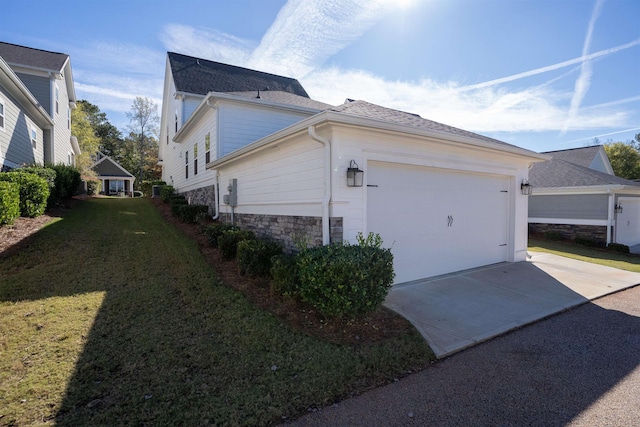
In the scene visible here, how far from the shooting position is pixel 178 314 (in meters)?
4.43

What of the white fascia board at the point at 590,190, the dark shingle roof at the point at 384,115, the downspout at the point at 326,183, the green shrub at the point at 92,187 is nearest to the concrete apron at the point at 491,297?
the downspout at the point at 326,183

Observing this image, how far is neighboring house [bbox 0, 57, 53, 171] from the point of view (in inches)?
383

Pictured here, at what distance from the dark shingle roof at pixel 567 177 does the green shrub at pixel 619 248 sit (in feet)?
8.16

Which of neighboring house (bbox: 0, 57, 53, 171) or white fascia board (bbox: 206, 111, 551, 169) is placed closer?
white fascia board (bbox: 206, 111, 551, 169)

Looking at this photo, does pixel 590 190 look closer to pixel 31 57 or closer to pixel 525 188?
pixel 525 188

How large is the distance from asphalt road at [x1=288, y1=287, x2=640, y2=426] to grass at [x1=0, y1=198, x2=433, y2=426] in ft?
0.80

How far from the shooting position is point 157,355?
3416mm

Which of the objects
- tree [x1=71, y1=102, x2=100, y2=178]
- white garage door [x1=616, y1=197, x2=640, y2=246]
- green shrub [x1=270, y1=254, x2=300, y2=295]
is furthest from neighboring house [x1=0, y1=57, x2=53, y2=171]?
white garage door [x1=616, y1=197, x2=640, y2=246]

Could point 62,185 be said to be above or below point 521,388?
above

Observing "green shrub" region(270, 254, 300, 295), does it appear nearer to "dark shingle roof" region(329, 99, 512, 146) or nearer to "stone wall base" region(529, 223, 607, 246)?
"dark shingle roof" region(329, 99, 512, 146)

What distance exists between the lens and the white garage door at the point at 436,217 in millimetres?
5762

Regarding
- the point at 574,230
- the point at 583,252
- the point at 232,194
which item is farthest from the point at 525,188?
the point at 574,230

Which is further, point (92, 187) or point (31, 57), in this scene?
point (92, 187)

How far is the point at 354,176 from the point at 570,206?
45.7ft
